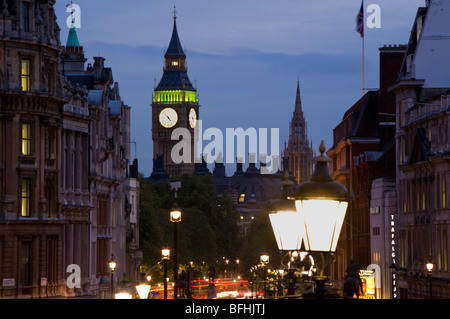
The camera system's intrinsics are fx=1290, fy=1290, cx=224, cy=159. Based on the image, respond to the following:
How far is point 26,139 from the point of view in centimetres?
5375

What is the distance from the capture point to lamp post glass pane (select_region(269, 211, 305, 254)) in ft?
62.1

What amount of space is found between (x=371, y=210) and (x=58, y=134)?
118ft

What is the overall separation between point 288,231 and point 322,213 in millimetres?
6436

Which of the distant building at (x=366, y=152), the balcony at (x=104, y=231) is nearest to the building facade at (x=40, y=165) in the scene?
the balcony at (x=104, y=231)

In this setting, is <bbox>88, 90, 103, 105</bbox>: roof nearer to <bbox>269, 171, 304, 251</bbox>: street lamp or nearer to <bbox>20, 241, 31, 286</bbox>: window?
<bbox>20, 241, 31, 286</bbox>: window

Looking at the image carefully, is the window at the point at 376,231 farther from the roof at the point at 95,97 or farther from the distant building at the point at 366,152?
the roof at the point at 95,97

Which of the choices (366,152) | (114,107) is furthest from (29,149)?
(366,152)

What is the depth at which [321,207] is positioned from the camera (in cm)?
1276

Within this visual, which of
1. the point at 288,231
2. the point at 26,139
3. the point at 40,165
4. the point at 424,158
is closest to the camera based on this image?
the point at 288,231

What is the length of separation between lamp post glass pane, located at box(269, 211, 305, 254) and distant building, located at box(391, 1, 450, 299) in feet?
152

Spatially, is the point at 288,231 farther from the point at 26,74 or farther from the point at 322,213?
the point at 26,74

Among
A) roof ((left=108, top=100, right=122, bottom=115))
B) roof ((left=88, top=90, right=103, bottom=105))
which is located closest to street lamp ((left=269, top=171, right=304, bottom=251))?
roof ((left=88, top=90, right=103, bottom=105))
